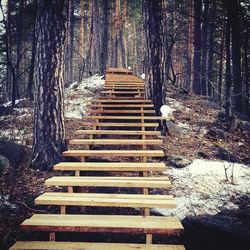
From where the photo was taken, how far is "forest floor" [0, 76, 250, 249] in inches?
180

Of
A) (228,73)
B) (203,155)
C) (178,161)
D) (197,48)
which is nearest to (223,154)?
(203,155)

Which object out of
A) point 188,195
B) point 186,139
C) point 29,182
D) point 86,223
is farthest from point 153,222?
point 186,139

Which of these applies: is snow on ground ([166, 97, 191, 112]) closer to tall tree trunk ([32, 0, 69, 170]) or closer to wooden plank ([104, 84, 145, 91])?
wooden plank ([104, 84, 145, 91])

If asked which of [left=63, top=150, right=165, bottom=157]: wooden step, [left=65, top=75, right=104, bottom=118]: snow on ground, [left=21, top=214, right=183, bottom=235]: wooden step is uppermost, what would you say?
[left=65, top=75, right=104, bottom=118]: snow on ground

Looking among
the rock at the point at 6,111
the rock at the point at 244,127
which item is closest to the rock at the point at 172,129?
the rock at the point at 244,127

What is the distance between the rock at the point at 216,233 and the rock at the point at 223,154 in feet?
11.4

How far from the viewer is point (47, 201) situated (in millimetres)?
3836

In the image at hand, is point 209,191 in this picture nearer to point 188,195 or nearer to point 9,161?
point 188,195

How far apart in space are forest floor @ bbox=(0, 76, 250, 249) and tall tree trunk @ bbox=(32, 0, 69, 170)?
1.44 ft

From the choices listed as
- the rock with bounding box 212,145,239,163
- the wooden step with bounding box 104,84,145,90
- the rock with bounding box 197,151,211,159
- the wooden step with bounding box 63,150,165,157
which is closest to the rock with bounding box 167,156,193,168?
the rock with bounding box 197,151,211,159

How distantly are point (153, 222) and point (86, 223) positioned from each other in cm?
81

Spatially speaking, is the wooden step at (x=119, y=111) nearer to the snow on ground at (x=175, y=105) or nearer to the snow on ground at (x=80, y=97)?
the snow on ground at (x=80, y=97)

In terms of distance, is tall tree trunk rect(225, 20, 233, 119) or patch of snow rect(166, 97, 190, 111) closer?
tall tree trunk rect(225, 20, 233, 119)

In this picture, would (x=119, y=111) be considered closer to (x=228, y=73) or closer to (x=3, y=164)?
(x=3, y=164)
